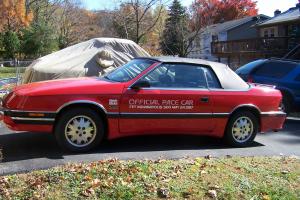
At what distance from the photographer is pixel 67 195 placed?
5215 millimetres

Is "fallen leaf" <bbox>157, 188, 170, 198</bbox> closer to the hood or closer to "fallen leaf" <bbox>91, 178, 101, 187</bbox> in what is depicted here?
"fallen leaf" <bbox>91, 178, 101, 187</bbox>

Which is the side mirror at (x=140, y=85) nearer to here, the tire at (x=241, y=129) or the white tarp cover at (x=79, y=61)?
the tire at (x=241, y=129)

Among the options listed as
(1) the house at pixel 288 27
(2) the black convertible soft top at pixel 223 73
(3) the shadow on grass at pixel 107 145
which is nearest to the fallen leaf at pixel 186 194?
(3) the shadow on grass at pixel 107 145

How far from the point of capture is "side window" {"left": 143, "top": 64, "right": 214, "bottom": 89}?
7.64m

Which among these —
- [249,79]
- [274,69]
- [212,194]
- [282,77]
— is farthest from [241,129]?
[274,69]

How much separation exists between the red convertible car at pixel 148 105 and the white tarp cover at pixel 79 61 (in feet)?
27.1

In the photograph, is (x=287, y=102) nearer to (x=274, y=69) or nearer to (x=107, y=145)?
(x=274, y=69)

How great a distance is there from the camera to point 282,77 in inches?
505

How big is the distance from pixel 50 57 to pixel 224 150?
1054 cm

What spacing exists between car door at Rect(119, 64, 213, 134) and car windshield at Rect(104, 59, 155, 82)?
193 millimetres

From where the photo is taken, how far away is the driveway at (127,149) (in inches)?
260

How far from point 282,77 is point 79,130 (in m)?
7.27

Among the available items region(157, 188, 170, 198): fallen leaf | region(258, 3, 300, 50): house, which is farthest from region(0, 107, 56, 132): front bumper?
region(258, 3, 300, 50): house

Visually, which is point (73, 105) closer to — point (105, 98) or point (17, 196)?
point (105, 98)
